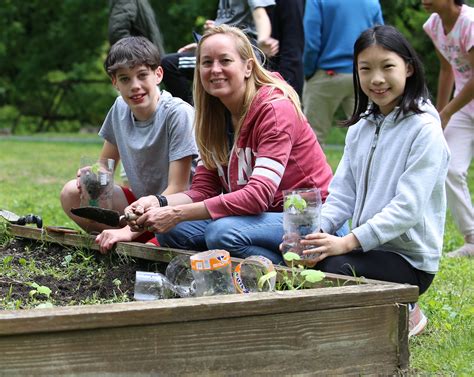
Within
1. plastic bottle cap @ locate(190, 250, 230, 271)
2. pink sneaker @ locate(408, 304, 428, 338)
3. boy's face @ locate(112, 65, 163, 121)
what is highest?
boy's face @ locate(112, 65, 163, 121)

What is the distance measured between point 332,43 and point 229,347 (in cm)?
453

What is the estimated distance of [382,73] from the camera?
3141 millimetres

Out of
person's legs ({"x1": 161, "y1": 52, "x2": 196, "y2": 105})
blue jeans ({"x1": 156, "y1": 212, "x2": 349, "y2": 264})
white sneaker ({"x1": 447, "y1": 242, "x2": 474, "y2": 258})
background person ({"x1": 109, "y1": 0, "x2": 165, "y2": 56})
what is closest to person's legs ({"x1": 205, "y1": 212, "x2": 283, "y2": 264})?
blue jeans ({"x1": 156, "y1": 212, "x2": 349, "y2": 264})

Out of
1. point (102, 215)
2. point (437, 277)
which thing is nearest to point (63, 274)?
point (102, 215)

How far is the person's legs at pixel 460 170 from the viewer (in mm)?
5219

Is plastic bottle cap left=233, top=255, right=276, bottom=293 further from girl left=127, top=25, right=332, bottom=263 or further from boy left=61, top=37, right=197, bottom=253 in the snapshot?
boy left=61, top=37, right=197, bottom=253

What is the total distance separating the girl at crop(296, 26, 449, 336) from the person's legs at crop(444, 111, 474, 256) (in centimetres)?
210

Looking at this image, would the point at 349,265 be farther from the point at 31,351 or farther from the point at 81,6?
the point at 81,6

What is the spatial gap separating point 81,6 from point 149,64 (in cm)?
1960

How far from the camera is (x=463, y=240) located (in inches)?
220

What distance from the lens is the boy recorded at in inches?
161

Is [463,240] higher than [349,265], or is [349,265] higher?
[349,265]


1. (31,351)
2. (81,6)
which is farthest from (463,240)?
(81,6)

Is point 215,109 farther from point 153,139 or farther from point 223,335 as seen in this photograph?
point 223,335
